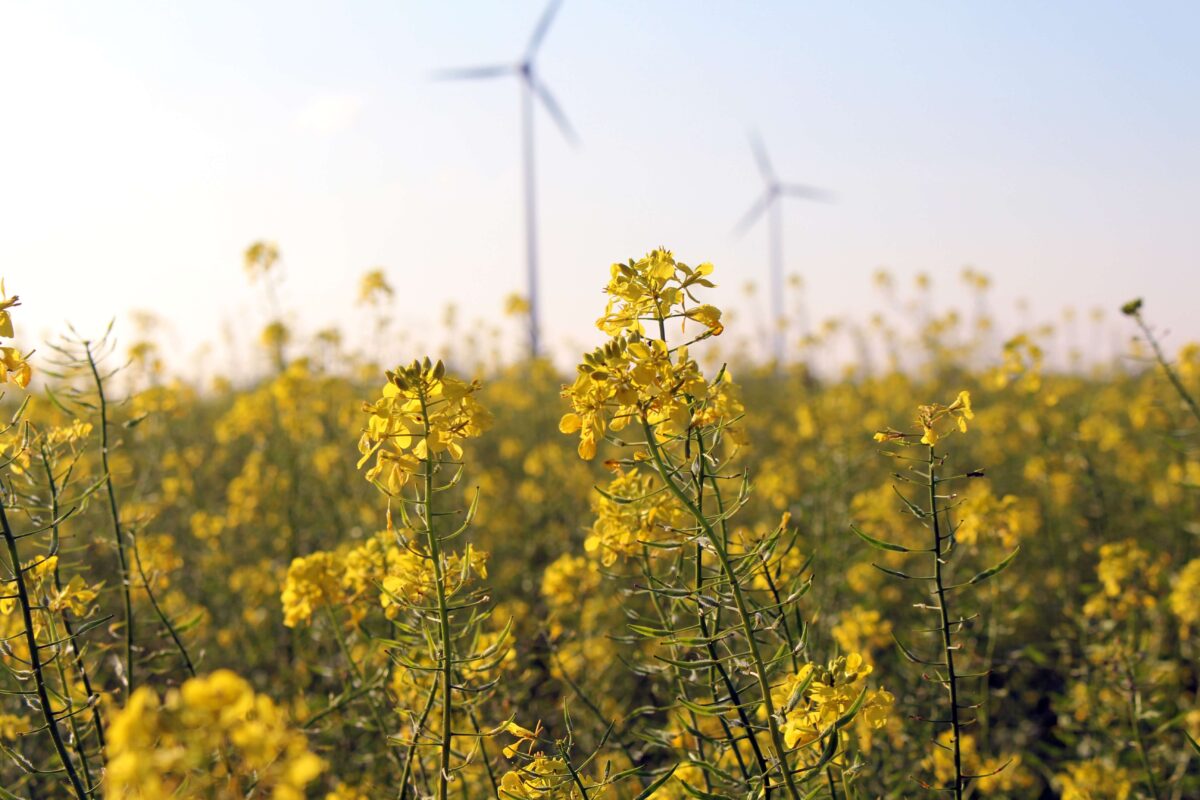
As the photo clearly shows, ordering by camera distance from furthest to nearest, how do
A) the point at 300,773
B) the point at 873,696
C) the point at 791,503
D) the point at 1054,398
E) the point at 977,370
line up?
1. the point at 977,370
2. the point at 791,503
3. the point at 1054,398
4. the point at 873,696
5. the point at 300,773

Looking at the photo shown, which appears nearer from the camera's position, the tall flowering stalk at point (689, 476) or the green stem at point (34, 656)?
the tall flowering stalk at point (689, 476)

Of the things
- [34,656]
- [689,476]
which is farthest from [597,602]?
[34,656]

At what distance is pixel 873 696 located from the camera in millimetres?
2084

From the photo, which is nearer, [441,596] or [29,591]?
[441,596]

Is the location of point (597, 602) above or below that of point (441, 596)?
below

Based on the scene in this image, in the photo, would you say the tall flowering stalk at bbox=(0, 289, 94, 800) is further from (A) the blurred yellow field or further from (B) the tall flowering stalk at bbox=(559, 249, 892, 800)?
(B) the tall flowering stalk at bbox=(559, 249, 892, 800)

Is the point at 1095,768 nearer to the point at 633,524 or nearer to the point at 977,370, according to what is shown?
the point at 633,524

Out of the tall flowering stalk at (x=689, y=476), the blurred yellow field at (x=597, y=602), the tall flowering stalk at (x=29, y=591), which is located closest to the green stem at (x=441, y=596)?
the blurred yellow field at (x=597, y=602)

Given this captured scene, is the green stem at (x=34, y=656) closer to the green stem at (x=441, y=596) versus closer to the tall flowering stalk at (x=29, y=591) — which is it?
the tall flowering stalk at (x=29, y=591)

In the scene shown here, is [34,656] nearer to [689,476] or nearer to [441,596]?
[441,596]

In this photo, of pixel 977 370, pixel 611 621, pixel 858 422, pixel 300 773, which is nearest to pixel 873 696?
pixel 300 773

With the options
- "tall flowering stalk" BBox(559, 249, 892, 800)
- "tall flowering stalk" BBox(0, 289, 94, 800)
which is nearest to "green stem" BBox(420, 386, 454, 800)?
"tall flowering stalk" BBox(559, 249, 892, 800)

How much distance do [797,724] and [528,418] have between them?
9143mm

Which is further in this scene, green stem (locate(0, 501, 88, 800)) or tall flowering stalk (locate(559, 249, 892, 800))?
green stem (locate(0, 501, 88, 800))
